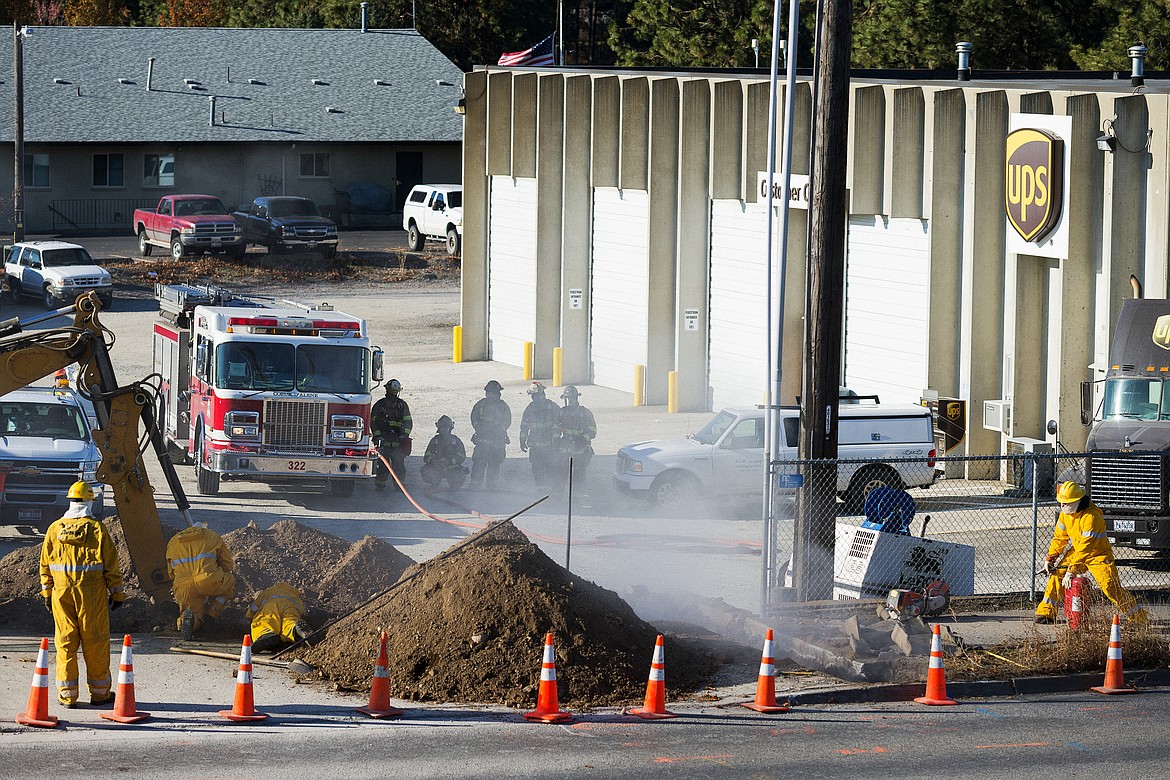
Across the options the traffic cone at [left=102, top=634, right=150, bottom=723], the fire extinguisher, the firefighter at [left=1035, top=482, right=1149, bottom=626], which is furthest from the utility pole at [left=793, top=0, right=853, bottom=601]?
the traffic cone at [left=102, top=634, right=150, bottom=723]

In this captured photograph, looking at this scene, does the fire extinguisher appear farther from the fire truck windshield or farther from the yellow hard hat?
the fire truck windshield

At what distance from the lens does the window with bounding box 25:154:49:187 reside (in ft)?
188

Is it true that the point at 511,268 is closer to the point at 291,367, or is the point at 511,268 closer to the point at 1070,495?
the point at 291,367

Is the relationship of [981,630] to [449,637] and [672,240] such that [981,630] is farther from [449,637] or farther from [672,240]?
[672,240]

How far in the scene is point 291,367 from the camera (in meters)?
22.7

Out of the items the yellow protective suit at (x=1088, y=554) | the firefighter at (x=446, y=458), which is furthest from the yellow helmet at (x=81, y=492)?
the firefighter at (x=446, y=458)

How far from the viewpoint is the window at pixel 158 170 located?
2318 inches

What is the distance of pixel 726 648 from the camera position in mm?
14938

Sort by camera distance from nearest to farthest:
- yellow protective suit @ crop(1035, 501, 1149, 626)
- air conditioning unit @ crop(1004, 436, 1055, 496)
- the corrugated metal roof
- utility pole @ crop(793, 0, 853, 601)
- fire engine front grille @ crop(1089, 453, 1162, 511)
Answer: yellow protective suit @ crop(1035, 501, 1149, 626), utility pole @ crop(793, 0, 853, 601), fire engine front grille @ crop(1089, 453, 1162, 511), air conditioning unit @ crop(1004, 436, 1055, 496), the corrugated metal roof

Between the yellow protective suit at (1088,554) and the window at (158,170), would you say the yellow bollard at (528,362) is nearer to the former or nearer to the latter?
the yellow protective suit at (1088,554)

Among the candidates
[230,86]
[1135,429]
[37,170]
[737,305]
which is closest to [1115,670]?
[1135,429]

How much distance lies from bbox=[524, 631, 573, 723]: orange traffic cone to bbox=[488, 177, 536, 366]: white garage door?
22620 millimetres

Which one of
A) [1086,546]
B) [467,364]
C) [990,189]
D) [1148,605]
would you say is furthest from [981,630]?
[467,364]

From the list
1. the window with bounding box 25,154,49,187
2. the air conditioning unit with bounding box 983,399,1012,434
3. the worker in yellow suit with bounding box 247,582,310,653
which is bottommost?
the worker in yellow suit with bounding box 247,582,310,653
